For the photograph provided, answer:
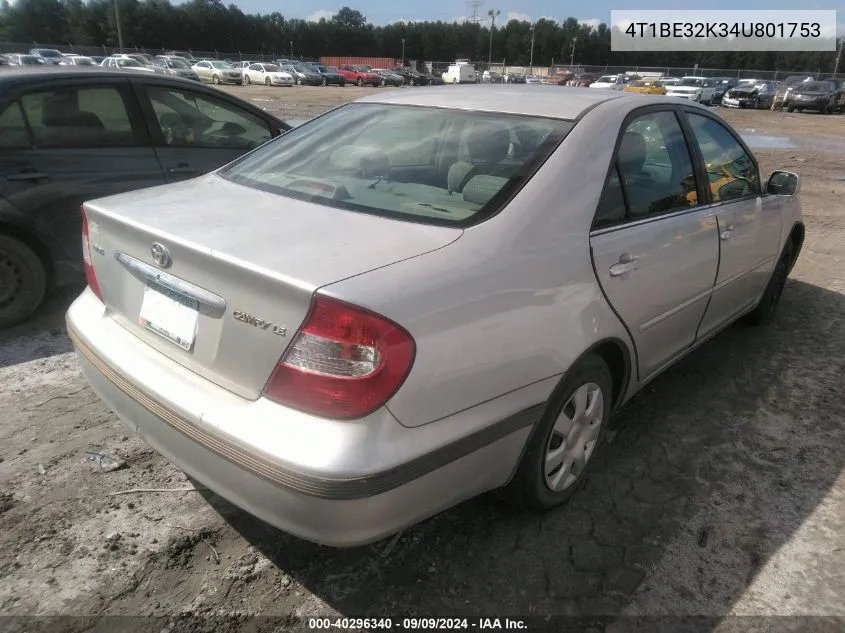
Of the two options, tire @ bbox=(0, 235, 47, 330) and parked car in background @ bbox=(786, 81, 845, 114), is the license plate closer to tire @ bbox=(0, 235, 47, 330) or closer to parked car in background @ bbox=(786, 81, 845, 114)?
tire @ bbox=(0, 235, 47, 330)

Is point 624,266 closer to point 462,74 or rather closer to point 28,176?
point 28,176

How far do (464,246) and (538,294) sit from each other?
314 millimetres

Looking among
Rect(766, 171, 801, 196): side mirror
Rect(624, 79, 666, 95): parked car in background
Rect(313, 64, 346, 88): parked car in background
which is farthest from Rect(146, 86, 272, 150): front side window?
Rect(313, 64, 346, 88): parked car in background

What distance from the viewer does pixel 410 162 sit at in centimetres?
260

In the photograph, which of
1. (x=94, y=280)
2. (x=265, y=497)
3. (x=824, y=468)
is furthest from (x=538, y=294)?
(x=824, y=468)

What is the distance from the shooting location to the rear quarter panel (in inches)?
68.3

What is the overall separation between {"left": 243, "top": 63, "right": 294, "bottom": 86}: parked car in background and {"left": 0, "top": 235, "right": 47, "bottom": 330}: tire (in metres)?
41.8

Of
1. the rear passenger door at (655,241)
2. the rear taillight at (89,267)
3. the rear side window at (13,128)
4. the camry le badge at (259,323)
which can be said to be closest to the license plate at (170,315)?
the camry le badge at (259,323)

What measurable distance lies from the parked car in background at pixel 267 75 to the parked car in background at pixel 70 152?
40971 millimetres

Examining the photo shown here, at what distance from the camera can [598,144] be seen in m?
2.48

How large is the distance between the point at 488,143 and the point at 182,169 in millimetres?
2900

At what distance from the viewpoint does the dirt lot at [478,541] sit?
2.12 metres

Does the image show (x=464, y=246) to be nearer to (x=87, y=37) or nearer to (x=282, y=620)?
(x=282, y=620)

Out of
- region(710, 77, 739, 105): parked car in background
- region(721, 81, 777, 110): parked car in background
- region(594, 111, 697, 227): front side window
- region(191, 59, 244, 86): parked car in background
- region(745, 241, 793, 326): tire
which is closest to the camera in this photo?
region(594, 111, 697, 227): front side window
